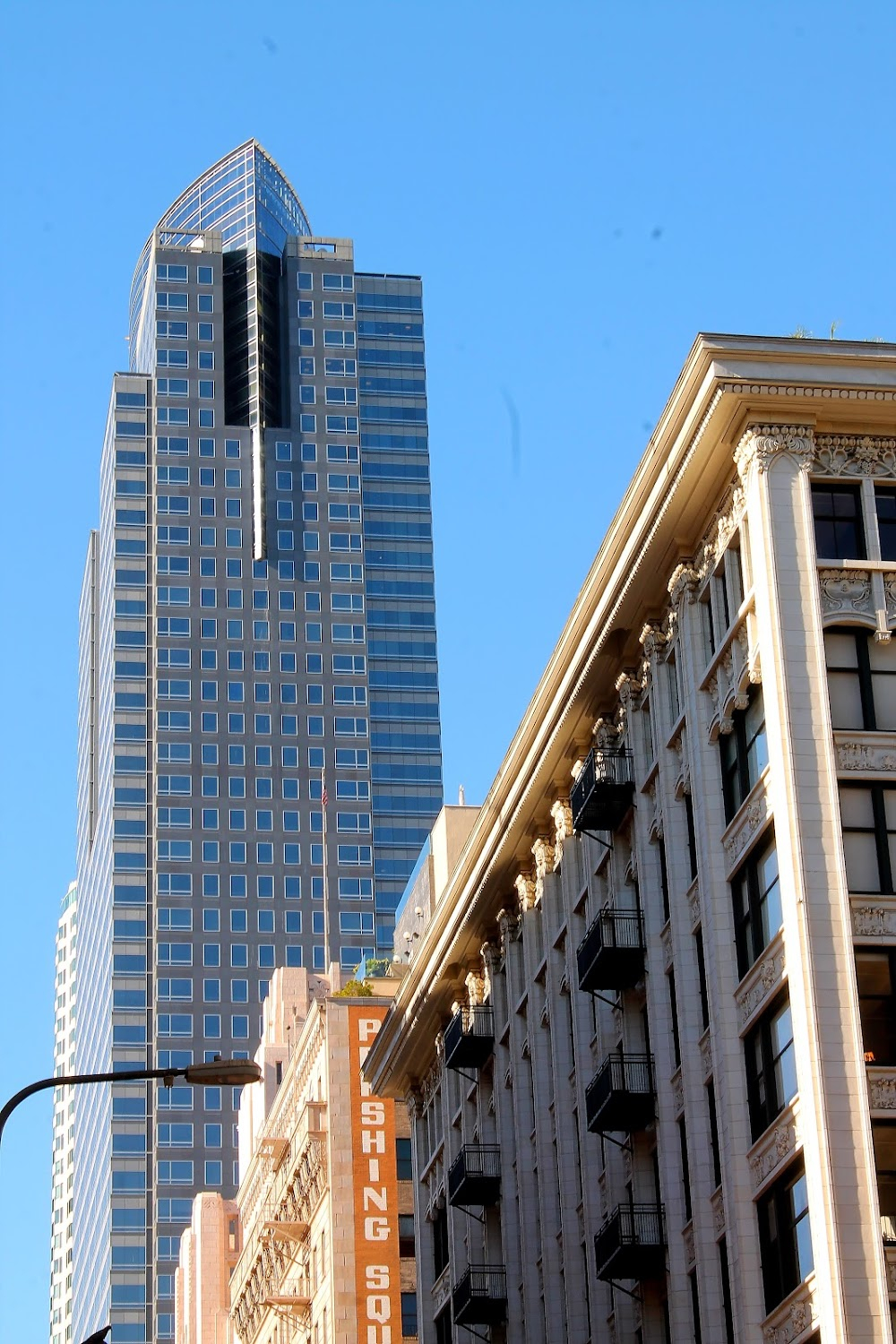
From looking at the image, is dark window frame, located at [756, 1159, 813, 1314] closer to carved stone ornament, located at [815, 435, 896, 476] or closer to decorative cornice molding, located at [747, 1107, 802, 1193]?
decorative cornice molding, located at [747, 1107, 802, 1193]

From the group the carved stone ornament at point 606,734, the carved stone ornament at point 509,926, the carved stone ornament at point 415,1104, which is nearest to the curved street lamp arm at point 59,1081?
the carved stone ornament at point 606,734

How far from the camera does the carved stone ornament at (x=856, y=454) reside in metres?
51.6

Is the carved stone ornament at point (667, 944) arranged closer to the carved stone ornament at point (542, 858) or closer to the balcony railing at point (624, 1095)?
the balcony railing at point (624, 1095)

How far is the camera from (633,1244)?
2154 inches

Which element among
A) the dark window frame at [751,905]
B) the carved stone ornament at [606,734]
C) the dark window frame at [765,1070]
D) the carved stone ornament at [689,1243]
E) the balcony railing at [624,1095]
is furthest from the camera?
the carved stone ornament at [606,734]

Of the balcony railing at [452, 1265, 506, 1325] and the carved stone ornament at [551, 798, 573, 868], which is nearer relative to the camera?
the carved stone ornament at [551, 798, 573, 868]

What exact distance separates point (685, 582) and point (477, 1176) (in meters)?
24.4

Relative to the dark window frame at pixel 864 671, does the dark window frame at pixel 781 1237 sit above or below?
below

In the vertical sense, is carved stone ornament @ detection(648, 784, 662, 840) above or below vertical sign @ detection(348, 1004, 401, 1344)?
below

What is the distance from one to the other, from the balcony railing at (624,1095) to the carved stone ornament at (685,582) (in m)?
10.4

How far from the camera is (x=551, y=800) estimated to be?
222 ft

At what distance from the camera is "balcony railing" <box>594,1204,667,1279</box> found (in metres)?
54.6

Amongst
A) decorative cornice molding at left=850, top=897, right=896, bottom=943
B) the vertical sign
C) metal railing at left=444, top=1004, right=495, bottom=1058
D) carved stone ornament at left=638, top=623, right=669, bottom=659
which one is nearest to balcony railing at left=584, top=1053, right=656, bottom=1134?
carved stone ornament at left=638, top=623, right=669, bottom=659

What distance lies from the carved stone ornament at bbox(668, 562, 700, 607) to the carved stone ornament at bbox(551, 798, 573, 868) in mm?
11848
